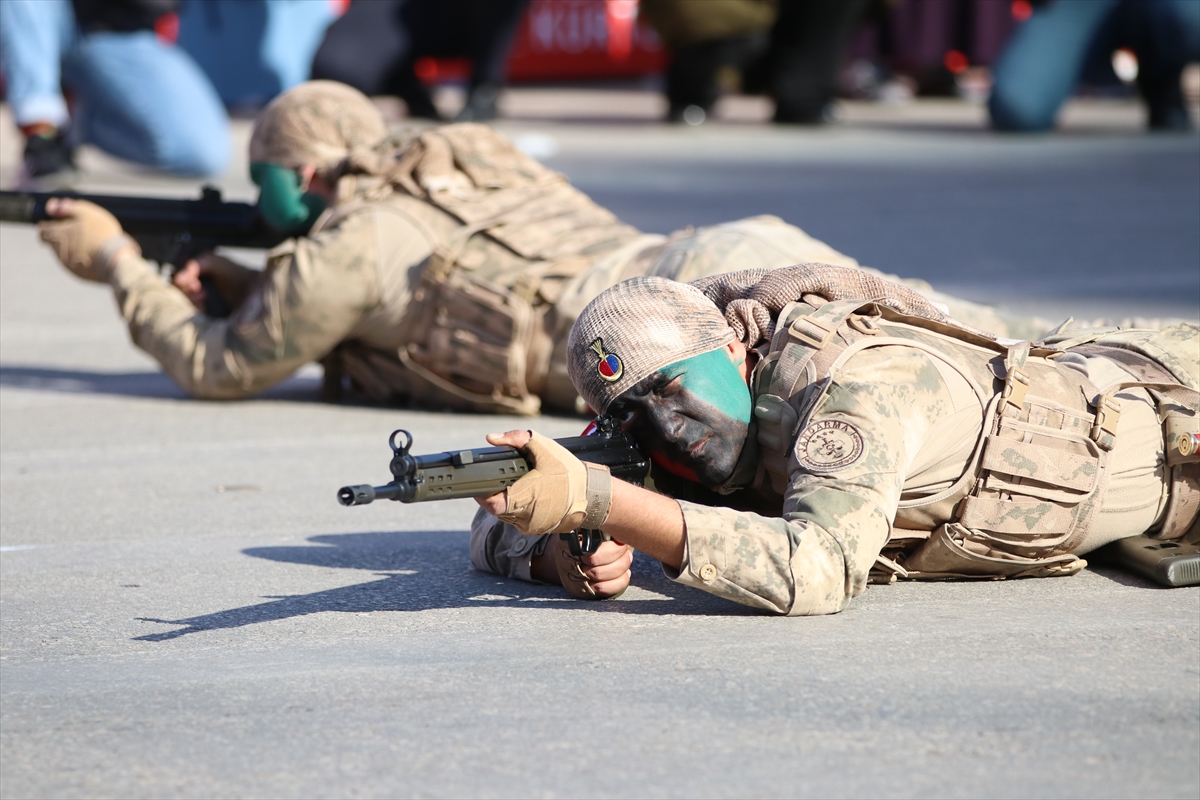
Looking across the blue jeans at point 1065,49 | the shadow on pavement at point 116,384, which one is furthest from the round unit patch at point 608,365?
the blue jeans at point 1065,49

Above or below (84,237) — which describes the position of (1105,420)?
above

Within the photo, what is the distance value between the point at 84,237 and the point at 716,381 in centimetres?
335

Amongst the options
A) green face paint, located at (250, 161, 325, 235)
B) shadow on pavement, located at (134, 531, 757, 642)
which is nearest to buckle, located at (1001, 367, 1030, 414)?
shadow on pavement, located at (134, 531, 757, 642)

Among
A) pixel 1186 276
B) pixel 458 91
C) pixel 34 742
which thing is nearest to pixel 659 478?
pixel 34 742

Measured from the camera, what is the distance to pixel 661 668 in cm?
280

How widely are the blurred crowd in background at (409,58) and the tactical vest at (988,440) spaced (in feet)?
27.5

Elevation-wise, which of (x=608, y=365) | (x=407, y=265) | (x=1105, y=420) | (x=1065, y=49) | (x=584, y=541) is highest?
(x=1065, y=49)

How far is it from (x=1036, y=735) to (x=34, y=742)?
1592mm

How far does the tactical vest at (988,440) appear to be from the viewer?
9.98 feet

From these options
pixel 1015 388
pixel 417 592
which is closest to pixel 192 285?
pixel 417 592

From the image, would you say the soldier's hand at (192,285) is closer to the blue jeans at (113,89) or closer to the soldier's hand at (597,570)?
the soldier's hand at (597,570)

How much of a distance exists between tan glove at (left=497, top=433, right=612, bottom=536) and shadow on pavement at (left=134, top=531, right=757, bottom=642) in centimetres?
48

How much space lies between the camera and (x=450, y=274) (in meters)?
4.98

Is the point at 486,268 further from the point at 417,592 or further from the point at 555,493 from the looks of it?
the point at 555,493
